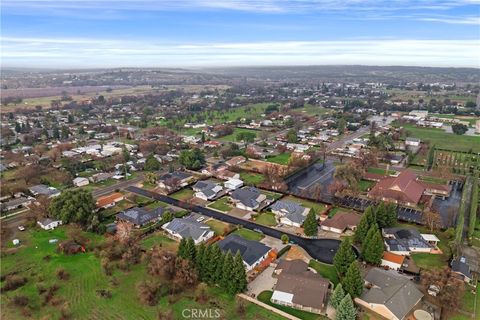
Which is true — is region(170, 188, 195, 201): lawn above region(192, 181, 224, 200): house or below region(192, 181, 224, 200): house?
below

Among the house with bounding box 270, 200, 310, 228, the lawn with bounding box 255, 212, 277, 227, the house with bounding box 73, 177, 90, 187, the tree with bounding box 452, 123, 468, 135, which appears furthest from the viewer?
the tree with bounding box 452, 123, 468, 135

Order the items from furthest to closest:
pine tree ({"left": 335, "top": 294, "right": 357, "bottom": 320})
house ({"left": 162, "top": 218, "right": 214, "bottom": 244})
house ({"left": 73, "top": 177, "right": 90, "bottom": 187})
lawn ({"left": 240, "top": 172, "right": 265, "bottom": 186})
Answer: lawn ({"left": 240, "top": 172, "right": 265, "bottom": 186})
house ({"left": 73, "top": 177, "right": 90, "bottom": 187})
house ({"left": 162, "top": 218, "right": 214, "bottom": 244})
pine tree ({"left": 335, "top": 294, "right": 357, "bottom": 320})

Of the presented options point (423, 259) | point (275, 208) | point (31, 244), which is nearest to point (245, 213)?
point (275, 208)

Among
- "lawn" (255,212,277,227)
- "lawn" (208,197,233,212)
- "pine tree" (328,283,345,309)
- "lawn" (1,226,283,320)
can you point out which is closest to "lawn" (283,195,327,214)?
"lawn" (255,212,277,227)

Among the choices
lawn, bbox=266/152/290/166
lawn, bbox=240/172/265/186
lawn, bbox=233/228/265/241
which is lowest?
lawn, bbox=233/228/265/241

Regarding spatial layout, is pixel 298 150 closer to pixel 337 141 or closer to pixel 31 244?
pixel 337 141

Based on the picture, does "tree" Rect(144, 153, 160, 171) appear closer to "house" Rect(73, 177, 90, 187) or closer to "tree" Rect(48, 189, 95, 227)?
"house" Rect(73, 177, 90, 187)

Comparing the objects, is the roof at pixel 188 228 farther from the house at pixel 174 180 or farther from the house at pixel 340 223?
the house at pixel 340 223

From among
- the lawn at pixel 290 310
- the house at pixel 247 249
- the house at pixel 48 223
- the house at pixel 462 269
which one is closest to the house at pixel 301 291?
the lawn at pixel 290 310
